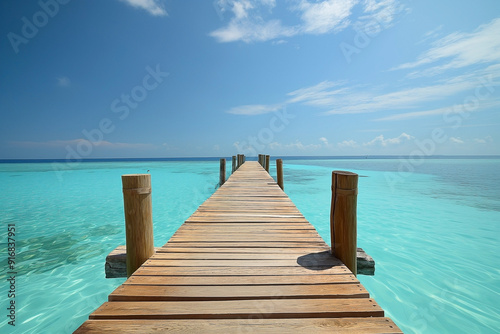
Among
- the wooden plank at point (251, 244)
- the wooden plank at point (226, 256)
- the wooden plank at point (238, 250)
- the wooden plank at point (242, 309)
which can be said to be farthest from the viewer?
the wooden plank at point (251, 244)

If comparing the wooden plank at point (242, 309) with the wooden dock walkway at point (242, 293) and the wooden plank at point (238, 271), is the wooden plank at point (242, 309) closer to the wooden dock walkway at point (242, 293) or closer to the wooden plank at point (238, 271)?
the wooden dock walkway at point (242, 293)

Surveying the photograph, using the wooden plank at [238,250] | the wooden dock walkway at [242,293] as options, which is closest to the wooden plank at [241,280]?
the wooden dock walkway at [242,293]

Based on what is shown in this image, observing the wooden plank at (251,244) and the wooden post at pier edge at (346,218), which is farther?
the wooden plank at (251,244)

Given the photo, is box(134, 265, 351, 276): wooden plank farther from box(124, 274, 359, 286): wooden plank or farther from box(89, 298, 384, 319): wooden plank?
box(89, 298, 384, 319): wooden plank

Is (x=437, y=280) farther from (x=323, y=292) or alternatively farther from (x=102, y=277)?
(x=102, y=277)

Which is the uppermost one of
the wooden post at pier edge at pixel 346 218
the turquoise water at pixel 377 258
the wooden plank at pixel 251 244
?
the wooden post at pier edge at pixel 346 218

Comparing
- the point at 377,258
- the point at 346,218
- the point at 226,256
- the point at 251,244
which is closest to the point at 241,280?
the point at 226,256

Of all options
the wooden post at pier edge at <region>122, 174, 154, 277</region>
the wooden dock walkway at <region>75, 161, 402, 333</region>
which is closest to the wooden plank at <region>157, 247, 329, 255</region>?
the wooden dock walkway at <region>75, 161, 402, 333</region>

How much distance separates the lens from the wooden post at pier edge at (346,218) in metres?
2.21

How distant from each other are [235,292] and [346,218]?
4.31 ft

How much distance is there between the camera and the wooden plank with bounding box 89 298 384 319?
1.48 meters

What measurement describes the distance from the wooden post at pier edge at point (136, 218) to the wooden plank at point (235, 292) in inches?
21.9

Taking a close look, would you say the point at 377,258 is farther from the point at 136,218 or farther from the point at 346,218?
the point at 136,218

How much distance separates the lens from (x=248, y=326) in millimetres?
1396
